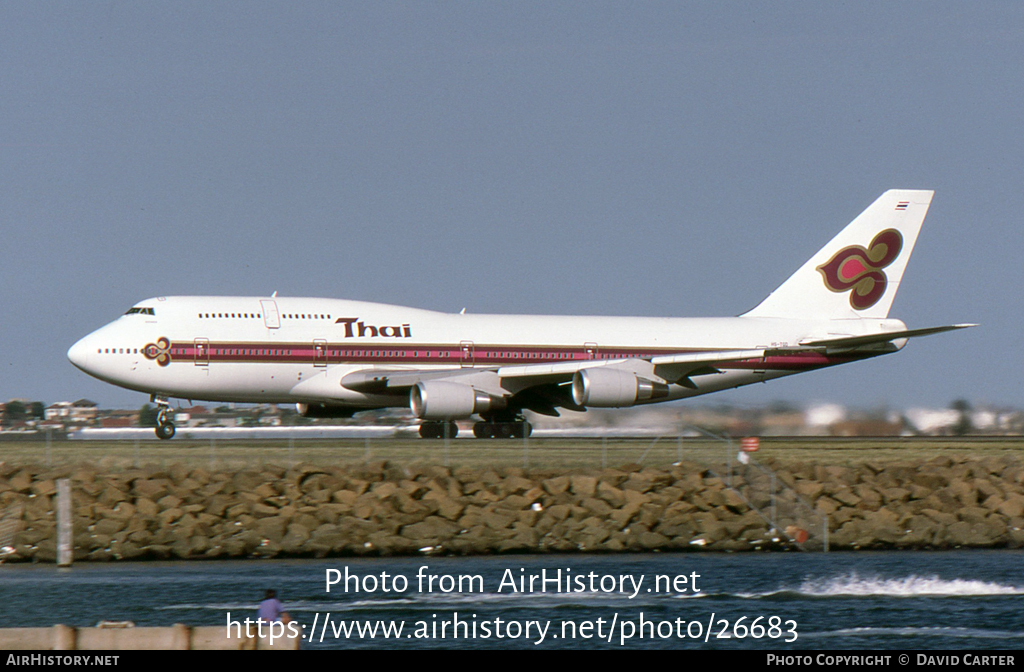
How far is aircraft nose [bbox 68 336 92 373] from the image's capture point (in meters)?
40.9

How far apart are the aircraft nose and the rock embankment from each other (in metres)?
10.3

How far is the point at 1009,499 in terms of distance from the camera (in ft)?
105

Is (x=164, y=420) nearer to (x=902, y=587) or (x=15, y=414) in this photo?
(x=15, y=414)

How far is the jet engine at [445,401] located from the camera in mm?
40219

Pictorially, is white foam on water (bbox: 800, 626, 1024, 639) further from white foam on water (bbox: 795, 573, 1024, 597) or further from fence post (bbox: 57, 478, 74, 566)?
fence post (bbox: 57, 478, 74, 566)

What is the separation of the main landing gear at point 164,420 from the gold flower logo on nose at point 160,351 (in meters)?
1.58

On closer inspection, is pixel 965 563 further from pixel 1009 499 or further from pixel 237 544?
pixel 237 544

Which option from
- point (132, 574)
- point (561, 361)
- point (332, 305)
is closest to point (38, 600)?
Result: point (132, 574)

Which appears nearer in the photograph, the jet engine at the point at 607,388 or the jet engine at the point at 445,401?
the jet engine at the point at 445,401

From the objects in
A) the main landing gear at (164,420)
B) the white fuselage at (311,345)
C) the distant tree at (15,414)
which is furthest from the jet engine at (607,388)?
the distant tree at (15,414)

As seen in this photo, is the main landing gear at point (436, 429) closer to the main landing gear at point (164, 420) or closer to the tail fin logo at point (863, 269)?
the main landing gear at point (164, 420)

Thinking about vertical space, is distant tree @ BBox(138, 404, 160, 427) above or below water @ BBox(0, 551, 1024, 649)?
above

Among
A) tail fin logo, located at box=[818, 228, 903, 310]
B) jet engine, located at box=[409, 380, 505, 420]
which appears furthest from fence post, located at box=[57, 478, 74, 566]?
tail fin logo, located at box=[818, 228, 903, 310]
